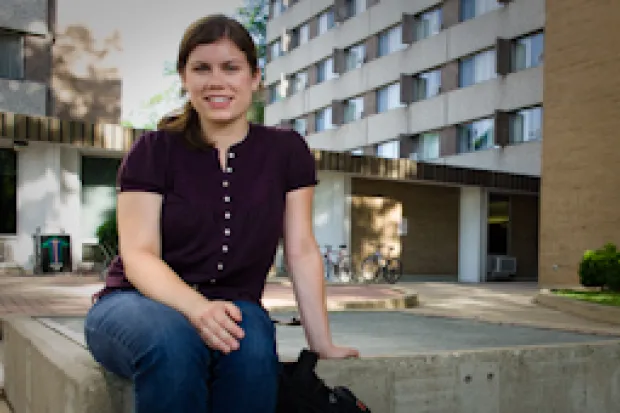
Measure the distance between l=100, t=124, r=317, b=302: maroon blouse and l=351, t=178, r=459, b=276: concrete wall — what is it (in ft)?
53.5

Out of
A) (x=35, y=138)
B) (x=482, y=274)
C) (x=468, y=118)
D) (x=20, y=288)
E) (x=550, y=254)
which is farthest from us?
(x=468, y=118)

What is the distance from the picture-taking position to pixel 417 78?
28203 mm

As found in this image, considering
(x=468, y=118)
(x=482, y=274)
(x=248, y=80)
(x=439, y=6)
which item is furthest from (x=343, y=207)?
(x=248, y=80)

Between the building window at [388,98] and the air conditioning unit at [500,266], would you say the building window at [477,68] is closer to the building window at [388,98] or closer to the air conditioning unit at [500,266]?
the building window at [388,98]

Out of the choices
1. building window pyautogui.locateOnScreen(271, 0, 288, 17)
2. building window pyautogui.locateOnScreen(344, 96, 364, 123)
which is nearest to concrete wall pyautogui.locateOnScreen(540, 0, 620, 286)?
building window pyautogui.locateOnScreen(344, 96, 364, 123)

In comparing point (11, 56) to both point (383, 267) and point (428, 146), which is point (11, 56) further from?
point (428, 146)

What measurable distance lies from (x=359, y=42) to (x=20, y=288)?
79.9 ft

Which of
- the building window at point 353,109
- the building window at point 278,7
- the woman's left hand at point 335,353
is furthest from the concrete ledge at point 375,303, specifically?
the building window at point 278,7

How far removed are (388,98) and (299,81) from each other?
836cm

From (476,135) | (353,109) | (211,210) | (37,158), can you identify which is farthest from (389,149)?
(211,210)

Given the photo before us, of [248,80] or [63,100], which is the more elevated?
[63,100]

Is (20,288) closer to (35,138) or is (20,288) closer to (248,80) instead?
(35,138)

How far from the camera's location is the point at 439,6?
27.1m

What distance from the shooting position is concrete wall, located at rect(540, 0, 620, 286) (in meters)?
16.3
